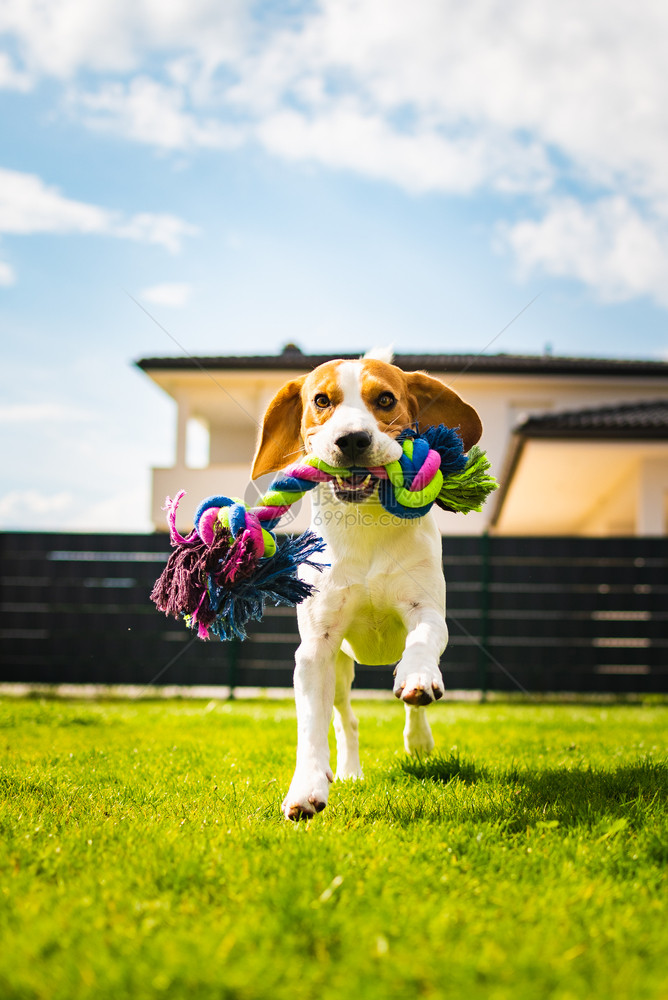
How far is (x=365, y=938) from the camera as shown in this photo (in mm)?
1899

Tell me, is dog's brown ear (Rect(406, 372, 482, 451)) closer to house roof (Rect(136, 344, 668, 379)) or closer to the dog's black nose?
the dog's black nose

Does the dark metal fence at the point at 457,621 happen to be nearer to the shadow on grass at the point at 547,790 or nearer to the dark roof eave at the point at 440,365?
the shadow on grass at the point at 547,790

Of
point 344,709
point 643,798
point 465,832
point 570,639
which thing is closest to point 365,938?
point 465,832

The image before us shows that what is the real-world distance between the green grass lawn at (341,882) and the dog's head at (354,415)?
1316 millimetres

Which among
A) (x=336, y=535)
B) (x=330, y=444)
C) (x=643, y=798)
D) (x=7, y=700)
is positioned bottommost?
(x=7, y=700)

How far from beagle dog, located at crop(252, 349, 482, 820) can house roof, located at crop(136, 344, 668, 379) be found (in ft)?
38.5

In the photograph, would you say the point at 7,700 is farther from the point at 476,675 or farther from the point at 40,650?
the point at 476,675

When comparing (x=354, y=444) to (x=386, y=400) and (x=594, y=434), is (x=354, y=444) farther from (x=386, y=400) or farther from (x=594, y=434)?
(x=594, y=434)

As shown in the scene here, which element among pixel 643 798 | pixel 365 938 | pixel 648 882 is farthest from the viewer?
pixel 643 798

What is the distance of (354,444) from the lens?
10.6 feet

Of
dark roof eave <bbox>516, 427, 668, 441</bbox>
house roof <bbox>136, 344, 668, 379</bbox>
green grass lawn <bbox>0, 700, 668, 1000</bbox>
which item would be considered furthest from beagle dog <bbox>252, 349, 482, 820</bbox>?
house roof <bbox>136, 344, 668, 379</bbox>

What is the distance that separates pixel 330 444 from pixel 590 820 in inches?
65.5

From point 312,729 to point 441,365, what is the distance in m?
14.1

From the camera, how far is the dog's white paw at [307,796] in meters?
2.79
